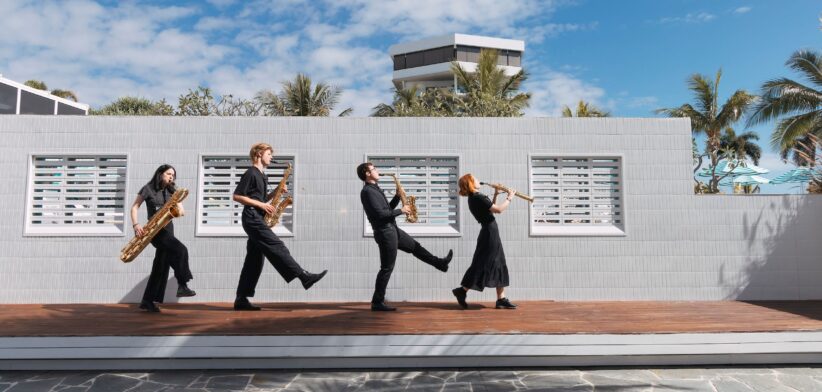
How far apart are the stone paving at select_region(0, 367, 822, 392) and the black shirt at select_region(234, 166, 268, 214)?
1.66m

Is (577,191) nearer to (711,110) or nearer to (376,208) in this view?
(376,208)

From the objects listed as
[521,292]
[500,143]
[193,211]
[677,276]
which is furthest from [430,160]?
[677,276]

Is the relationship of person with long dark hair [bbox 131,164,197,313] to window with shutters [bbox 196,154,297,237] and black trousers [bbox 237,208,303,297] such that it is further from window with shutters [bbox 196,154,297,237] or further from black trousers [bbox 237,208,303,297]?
window with shutters [bbox 196,154,297,237]

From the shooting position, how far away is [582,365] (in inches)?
159

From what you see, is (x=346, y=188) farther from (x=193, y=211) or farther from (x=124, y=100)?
(x=124, y=100)

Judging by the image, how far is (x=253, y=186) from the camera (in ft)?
15.8

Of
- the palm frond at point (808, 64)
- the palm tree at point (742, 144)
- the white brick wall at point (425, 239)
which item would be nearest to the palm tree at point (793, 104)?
the palm frond at point (808, 64)

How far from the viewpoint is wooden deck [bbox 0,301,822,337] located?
13.3ft

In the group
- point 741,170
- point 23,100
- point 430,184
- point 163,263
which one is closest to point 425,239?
point 430,184

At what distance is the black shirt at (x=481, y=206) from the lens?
5062 millimetres

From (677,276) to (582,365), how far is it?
115 inches

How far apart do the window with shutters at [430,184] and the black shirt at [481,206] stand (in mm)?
1153

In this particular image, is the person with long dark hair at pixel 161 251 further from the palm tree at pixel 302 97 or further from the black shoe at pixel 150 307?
the palm tree at pixel 302 97

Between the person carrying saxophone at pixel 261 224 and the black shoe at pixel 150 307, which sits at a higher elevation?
the person carrying saxophone at pixel 261 224
